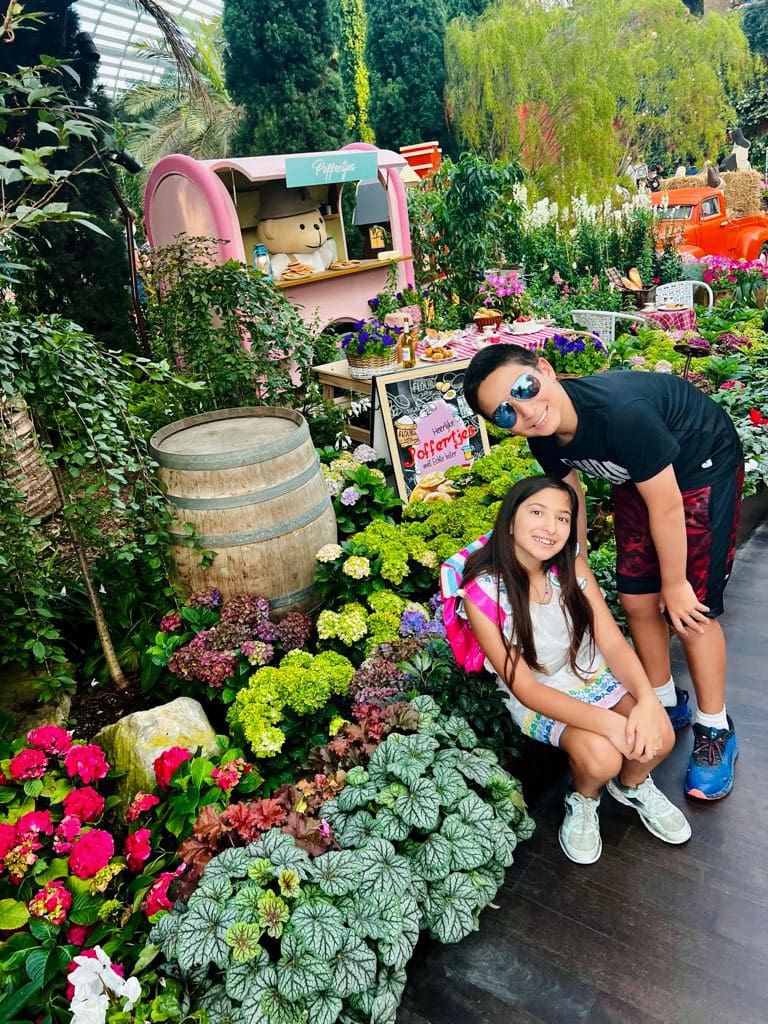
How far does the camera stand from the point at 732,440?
2.08m

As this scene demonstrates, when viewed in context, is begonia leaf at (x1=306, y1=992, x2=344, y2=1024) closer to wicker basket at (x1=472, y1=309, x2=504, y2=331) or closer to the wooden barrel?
the wooden barrel

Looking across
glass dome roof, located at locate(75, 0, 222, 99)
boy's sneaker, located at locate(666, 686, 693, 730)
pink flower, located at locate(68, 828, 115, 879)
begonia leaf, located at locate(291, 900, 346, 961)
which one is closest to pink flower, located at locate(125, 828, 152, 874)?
pink flower, located at locate(68, 828, 115, 879)

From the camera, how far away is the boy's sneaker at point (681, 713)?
Answer: 250 cm

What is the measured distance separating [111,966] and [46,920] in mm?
Result: 262

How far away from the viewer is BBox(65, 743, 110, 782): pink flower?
81.1 inches

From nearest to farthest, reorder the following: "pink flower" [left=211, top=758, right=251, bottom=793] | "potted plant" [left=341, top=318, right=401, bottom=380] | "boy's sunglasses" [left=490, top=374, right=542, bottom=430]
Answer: "boy's sunglasses" [left=490, top=374, right=542, bottom=430] → "pink flower" [left=211, top=758, right=251, bottom=793] → "potted plant" [left=341, top=318, right=401, bottom=380]

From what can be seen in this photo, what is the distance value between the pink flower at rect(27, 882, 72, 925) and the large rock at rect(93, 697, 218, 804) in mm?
425

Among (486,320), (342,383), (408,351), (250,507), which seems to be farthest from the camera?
(486,320)

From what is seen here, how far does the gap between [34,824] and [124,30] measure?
2212cm

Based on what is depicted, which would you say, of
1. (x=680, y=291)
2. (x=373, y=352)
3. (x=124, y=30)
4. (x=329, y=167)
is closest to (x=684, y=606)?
(x=373, y=352)

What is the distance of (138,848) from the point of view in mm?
1876

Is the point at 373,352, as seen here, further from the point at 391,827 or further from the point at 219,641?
the point at 391,827

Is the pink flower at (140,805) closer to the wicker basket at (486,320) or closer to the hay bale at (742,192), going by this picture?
the wicker basket at (486,320)

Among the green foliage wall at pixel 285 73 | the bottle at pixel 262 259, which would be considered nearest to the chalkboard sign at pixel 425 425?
the bottle at pixel 262 259
